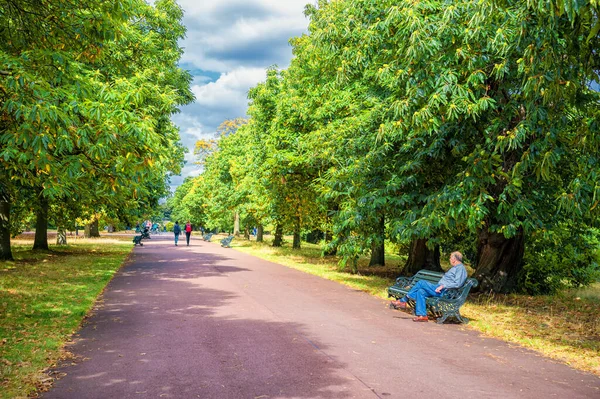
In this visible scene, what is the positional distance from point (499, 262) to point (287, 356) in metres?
9.29

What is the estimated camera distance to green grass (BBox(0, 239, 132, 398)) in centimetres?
549

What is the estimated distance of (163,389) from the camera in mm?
5094

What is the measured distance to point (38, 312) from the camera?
908cm

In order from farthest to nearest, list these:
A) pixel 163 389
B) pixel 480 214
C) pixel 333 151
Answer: pixel 333 151 < pixel 480 214 < pixel 163 389

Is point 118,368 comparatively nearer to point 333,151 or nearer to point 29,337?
point 29,337

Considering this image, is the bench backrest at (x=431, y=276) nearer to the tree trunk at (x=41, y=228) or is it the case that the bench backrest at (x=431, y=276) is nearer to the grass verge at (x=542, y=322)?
the grass verge at (x=542, y=322)

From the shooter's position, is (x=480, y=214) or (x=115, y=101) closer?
(x=115, y=101)

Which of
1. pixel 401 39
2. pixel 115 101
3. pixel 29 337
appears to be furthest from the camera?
pixel 401 39

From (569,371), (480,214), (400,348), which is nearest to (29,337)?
(400,348)

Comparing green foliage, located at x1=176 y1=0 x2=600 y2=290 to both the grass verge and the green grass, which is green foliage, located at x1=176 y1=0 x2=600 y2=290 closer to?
the grass verge

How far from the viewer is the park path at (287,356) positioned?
521 cm

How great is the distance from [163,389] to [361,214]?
29.7 feet

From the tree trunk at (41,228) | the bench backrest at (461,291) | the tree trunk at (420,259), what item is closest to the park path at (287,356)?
the bench backrest at (461,291)

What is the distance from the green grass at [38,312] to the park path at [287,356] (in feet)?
0.95
